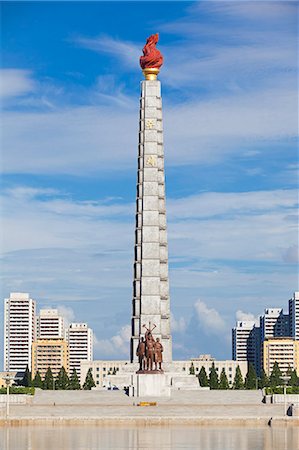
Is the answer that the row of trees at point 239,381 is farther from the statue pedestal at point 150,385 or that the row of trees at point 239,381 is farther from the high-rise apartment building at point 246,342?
the high-rise apartment building at point 246,342

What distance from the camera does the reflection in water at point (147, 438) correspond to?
29.0 meters

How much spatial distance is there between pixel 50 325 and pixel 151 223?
3557 inches

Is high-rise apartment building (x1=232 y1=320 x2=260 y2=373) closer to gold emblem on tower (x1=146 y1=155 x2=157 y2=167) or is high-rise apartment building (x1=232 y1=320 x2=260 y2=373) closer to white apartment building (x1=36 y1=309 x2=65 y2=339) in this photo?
white apartment building (x1=36 y1=309 x2=65 y2=339)

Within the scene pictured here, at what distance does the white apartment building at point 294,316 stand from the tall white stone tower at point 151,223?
87309mm

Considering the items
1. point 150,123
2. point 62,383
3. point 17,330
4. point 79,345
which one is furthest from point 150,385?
point 79,345

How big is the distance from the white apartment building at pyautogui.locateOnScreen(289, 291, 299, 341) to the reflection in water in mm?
111362

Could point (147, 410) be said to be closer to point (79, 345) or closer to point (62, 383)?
point (62, 383)

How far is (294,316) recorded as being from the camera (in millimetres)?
150375

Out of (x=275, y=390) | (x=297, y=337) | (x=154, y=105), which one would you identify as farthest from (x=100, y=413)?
(x=297, y=337)

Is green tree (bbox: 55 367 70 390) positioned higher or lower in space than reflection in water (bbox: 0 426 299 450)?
A: higher

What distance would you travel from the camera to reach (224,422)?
4216cm

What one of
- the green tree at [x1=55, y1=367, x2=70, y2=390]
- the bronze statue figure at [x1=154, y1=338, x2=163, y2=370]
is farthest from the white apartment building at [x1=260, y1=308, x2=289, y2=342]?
the bronze statue figure at [x1=154, y1=338, x2=163, y2=370]

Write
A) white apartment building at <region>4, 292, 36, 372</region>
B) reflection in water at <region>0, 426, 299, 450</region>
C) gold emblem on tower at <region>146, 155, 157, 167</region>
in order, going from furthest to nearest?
white apartment building at <region>4, 292, 36, 372</region> < gold emblem on tower at <region>146, 155, 157, 167</region> < reflection in water at <region>0, 426, 299, 450</region>

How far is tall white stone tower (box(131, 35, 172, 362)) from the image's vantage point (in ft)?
205
